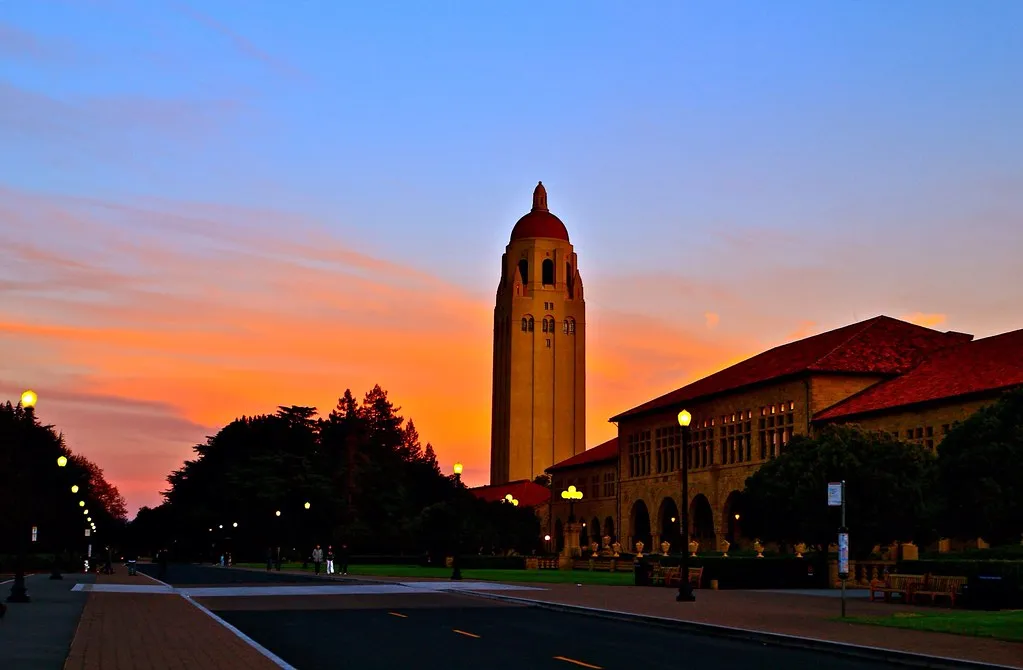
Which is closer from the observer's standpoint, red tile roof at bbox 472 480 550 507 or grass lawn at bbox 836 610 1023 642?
grass lawn at bbox 836 610 1023 642

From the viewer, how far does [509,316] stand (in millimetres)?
176000

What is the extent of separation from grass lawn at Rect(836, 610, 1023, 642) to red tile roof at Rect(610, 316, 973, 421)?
46.7m

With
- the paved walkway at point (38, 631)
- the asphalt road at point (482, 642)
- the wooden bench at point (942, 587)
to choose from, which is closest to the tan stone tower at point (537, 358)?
the paved walkway at point (38, 631)

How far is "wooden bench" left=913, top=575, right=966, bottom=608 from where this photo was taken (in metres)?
31.9

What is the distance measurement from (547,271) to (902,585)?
479 feet

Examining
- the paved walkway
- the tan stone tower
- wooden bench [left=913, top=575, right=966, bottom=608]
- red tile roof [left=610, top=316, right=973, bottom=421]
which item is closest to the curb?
wooden bench [left=913, top=575, right=966, bottom=608]

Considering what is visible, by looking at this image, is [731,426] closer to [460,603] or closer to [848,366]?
[848,366]

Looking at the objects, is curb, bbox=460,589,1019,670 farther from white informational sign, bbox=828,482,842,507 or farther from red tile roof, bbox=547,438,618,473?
red tile roof, bbox=547,438,618,473

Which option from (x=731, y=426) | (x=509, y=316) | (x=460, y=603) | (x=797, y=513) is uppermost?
(x=509, y=316)

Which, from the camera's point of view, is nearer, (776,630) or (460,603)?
(776,630)

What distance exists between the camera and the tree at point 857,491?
4906 cm

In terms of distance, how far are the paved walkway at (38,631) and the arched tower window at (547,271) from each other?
473 feet

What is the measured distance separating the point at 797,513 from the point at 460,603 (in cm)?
2043

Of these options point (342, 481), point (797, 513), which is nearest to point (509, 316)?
point (342, 481)
